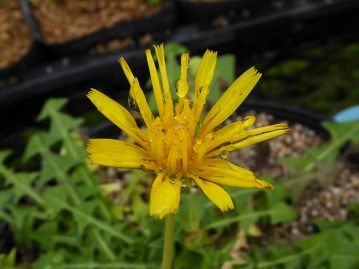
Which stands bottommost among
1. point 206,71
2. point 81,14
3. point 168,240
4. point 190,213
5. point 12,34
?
point 168,240

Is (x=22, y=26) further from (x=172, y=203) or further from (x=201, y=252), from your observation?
(x=172, y=203)

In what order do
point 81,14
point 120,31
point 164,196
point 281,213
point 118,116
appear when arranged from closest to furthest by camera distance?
point 164,196
point 118,116
point 281,213
point 120,31
point 81,14

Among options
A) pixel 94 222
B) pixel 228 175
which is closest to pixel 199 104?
pixel 228 175

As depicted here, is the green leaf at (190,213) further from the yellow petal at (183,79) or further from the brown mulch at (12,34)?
the brown mulch at (12,34)

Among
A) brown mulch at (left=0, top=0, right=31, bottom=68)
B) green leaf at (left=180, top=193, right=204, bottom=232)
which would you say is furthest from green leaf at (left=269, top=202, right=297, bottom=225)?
brown mulch at (left=0, top=0, right=31, bottom=68)

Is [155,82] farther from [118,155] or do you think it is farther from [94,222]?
[94,222]

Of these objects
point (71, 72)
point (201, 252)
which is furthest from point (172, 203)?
point (71, 72)
